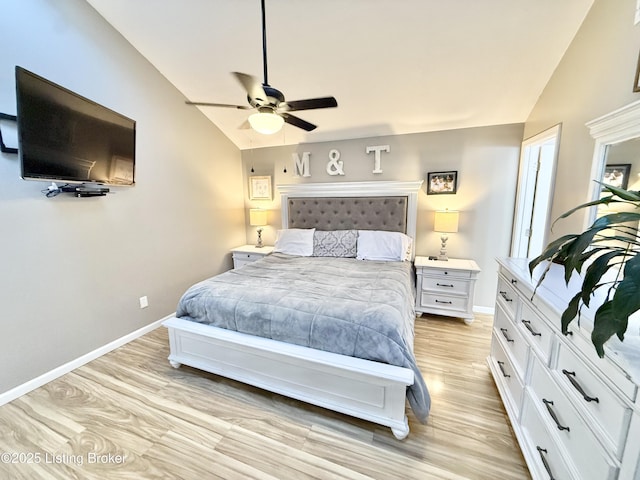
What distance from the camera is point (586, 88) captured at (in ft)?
6.35

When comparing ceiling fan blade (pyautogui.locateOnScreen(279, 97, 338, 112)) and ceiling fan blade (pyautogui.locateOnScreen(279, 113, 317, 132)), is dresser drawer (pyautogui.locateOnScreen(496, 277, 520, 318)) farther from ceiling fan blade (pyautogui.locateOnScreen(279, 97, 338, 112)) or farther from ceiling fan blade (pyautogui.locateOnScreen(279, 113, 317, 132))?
ceiling fan blade (pyautogui.locateOnScreen(279, 113, 317, 132))

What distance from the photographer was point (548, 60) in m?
2.28

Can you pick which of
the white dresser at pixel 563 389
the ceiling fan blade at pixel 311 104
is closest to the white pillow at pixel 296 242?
the ceiling fan blade at pixel 311 104

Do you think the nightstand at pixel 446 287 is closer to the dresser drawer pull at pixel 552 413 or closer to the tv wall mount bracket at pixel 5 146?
the dresser drawer pull at pixel 552 413

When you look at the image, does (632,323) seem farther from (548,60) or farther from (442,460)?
(548,60)

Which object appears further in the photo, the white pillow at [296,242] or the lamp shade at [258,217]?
the lamp shade at [258,217]

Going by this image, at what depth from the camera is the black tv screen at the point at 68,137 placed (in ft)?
5.60

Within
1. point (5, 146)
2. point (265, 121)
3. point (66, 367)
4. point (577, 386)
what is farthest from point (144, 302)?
point (577, 386)

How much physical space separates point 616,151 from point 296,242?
2.92 meters

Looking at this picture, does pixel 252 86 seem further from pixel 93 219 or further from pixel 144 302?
pixel 144 302

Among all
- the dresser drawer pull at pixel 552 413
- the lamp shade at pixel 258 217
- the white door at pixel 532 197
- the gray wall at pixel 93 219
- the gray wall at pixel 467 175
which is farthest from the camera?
the lamp shade at pixel 258 217

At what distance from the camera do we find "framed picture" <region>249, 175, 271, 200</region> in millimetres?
4164

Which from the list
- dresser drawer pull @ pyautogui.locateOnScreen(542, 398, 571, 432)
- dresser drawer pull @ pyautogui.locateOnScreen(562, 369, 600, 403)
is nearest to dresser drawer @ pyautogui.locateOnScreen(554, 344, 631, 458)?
dresser drawer pull @ pyautogui.locateOnScreen(562, 369, 600, 403)

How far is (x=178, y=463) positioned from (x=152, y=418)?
45cm
